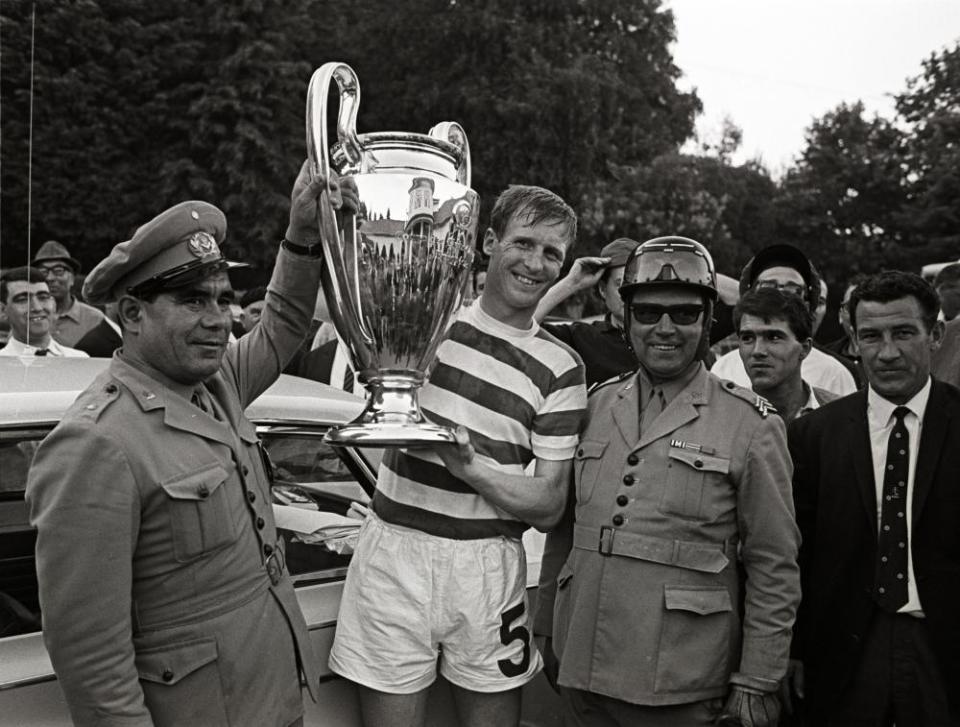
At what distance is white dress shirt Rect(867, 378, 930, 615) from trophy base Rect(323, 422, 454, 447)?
3.82 feet

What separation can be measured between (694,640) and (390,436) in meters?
0.84

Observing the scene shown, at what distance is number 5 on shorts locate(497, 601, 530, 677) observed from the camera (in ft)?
7.80

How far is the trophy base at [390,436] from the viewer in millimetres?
2109

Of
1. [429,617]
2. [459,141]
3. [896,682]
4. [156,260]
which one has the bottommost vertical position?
[896,682]

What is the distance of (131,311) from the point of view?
2.06m

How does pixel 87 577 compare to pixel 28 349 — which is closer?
pixel 87 577

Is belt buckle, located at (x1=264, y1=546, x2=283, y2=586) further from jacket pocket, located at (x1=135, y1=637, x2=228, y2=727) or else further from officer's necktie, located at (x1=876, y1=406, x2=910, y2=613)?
officer's necktie, located at (x1=876, y1=406, x2=910, y2=613)

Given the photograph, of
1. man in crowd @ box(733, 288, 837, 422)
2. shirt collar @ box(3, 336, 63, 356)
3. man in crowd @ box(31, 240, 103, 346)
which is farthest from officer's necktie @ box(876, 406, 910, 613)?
man in crowd @ box(31, 240, 103, 346)

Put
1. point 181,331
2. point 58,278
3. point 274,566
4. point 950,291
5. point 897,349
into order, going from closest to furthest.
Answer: point 181,331 → point 274,566 → point 897,349 → point 950,291 → point 58,278

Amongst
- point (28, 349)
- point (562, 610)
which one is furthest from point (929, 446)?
point (28, 349)

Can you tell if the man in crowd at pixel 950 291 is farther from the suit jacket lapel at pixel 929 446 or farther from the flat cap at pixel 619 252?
the suit jacket lapel at pixel 929 446

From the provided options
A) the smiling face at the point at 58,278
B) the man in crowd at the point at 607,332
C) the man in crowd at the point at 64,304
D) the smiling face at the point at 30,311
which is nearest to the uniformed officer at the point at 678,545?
the man in crowd at the point at 607,332

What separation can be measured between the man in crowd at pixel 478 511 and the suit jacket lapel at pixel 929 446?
86cm

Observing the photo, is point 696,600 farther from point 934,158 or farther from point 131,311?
point 934,158
